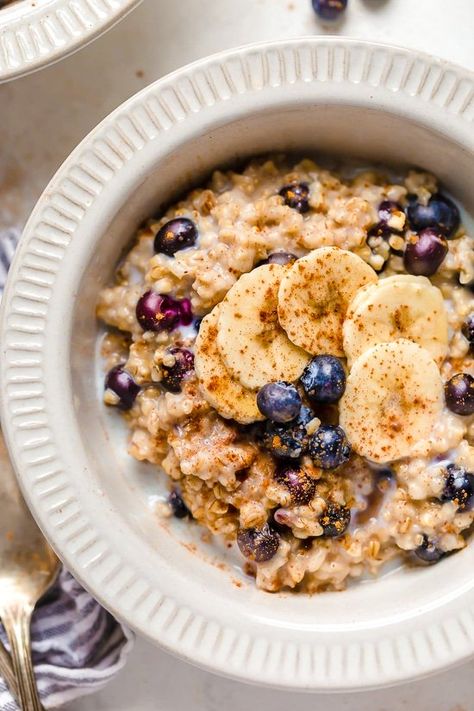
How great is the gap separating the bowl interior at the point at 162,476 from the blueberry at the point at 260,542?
9 cm

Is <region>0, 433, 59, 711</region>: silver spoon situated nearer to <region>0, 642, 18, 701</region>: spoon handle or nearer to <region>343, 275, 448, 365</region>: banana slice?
<region>0, 642, 18, 701</region>: spoon handle

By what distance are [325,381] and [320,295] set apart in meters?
0.14

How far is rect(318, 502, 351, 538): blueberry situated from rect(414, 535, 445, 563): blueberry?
0.14 metres

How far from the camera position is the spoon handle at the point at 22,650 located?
70.9 inches

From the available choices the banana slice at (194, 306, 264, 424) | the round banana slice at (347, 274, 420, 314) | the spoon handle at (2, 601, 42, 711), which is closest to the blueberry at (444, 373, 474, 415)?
the round banana slice at (347, 274, 420, 314)

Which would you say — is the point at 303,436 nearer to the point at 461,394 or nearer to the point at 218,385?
the point at 218,385

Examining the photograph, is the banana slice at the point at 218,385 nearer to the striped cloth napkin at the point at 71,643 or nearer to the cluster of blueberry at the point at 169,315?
the cluster of blueberry at the point at 169,315

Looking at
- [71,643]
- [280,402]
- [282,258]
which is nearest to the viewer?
[280,402]

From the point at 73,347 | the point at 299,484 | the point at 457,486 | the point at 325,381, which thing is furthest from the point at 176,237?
the point at 457,486

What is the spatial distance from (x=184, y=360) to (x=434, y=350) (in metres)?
0.41

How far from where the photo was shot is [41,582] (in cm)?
185

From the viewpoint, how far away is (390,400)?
1.59m

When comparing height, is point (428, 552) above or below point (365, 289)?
below

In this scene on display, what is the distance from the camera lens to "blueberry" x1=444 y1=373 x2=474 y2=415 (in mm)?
1571
